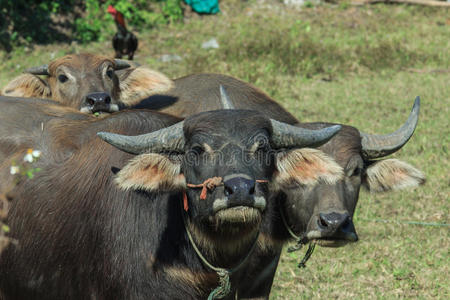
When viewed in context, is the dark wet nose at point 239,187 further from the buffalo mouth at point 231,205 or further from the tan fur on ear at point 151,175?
the tan fur on ear at point 151,175

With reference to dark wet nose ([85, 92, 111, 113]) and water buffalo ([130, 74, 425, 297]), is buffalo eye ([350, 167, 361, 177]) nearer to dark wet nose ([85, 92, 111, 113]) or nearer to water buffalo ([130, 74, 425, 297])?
water buffalo ([130, 74, 425, 297])

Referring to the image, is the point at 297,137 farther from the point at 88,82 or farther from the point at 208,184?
the point at 88,82

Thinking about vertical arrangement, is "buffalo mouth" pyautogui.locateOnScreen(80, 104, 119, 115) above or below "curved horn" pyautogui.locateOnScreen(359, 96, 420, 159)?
below

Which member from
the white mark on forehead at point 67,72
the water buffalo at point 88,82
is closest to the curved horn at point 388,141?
the water buffalo at point 88,82

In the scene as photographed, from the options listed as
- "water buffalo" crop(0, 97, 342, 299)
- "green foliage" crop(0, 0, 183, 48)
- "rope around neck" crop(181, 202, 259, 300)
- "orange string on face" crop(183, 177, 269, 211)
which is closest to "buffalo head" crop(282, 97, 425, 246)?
"water buffalo" crop(0, 97, 342, 299)

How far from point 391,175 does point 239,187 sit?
1775 millimetres

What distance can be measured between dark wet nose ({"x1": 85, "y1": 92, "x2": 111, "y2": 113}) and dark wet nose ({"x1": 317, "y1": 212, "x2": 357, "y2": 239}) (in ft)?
7.97

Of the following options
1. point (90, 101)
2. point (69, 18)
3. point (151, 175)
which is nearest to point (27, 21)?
point (69, 18)

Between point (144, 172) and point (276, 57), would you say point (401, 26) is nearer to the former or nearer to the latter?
point (276, 57)

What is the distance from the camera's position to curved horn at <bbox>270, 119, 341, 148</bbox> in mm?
3188

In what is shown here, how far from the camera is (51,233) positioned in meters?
3.52

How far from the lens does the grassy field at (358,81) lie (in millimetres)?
4961

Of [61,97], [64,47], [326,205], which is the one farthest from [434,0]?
[326,205]

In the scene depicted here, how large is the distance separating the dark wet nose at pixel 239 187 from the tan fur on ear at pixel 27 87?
369cm
